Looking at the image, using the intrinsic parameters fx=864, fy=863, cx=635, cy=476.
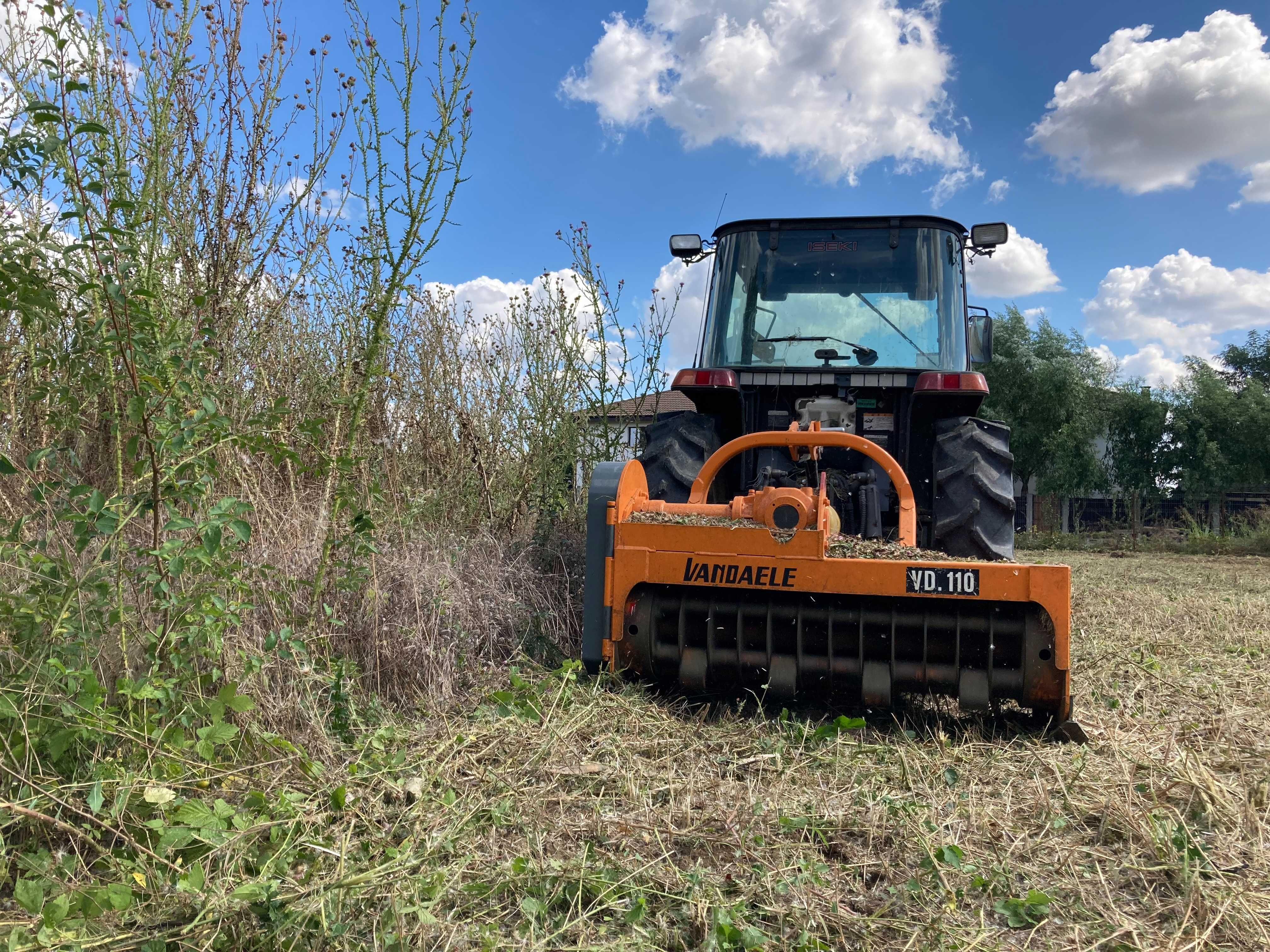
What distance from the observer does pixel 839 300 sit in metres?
4.82

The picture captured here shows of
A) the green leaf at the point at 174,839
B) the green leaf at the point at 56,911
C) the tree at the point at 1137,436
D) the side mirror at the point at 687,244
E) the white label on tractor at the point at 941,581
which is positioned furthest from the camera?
the tree at the point at 1137,436

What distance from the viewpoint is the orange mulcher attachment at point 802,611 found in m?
3.12

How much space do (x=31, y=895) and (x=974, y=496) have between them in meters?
3.68

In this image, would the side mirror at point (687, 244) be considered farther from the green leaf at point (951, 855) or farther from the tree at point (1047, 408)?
the tree at point (1047, 408)

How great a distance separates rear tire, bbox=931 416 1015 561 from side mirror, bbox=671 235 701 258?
1.86 metres

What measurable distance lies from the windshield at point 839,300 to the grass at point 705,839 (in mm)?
2106

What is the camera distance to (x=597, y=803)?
98.3 inches

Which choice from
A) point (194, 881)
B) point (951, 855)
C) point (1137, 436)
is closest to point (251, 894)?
point (194, 881)

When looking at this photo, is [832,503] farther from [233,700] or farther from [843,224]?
[233,700]

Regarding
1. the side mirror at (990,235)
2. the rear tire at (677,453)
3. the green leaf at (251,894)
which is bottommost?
the green leaf at (251,894)

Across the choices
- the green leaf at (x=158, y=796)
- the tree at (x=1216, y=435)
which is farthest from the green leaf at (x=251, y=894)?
the tree at (x=1216, y=435)

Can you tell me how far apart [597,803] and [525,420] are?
4.04 m

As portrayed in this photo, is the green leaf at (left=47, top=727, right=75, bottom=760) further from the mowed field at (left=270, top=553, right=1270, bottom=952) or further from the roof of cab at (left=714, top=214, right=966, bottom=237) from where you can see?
the roof of cab at (left=714, top=214, right=966, bottom=237)

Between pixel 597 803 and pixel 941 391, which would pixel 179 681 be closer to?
pixel 597 803
